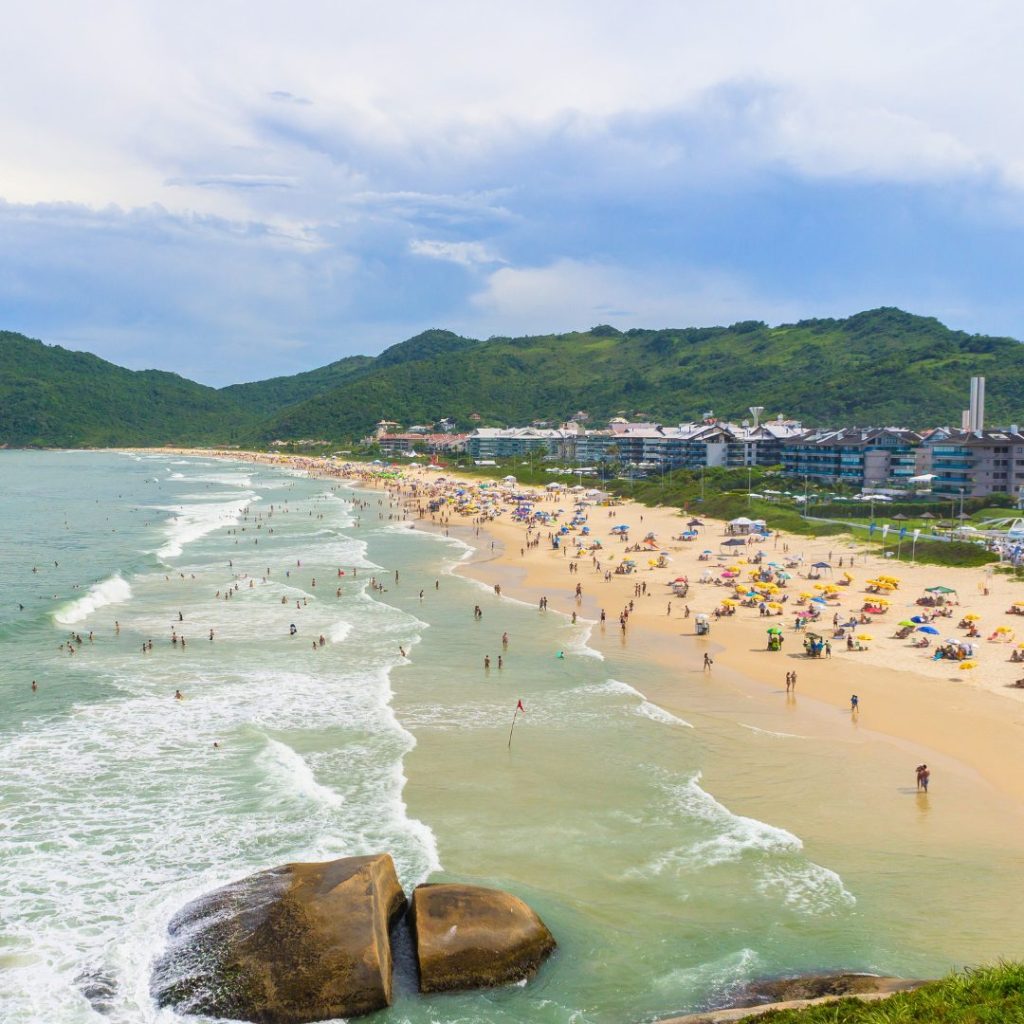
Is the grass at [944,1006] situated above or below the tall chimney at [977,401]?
below

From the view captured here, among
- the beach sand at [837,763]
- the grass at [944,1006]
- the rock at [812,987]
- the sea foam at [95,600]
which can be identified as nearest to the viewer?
the grass at [944,1006]

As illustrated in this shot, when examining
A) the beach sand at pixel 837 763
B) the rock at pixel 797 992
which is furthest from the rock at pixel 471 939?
the rock at pixel 797 992

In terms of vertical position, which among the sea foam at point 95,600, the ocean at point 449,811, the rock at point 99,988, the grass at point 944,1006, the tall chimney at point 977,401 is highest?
the tall chimney at point 977,401

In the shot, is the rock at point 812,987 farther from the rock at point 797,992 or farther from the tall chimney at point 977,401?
the tall chimney at point 977,401

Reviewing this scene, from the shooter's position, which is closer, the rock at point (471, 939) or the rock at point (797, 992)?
the rock at point (797, 992)

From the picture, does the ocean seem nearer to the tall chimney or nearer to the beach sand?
the beach sand

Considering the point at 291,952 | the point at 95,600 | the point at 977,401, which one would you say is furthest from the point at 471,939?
the point at 977,401
